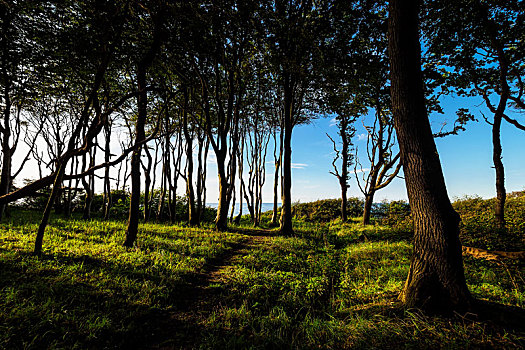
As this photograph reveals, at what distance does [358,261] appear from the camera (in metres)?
5.73

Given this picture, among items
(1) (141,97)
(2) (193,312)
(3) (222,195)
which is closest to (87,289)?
(2) (193,312)

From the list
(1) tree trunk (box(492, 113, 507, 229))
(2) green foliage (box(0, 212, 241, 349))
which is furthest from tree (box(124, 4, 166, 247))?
(1) tree trunk (box(492, 113, 507, 229))

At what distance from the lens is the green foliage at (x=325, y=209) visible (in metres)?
18.7

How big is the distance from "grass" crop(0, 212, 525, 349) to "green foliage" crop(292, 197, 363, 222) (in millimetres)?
12775

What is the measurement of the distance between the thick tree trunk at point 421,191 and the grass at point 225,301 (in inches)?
12.5

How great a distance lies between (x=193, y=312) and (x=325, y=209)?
1806 centimetres

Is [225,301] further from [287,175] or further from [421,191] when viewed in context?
[287,175]

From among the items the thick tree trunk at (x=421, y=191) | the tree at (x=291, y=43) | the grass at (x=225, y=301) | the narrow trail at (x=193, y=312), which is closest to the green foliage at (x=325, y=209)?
the tree at (x=291, y=43)

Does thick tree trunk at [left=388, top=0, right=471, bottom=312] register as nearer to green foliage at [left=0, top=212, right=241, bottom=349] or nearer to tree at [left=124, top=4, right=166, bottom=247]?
green foliage at [left=0, top=212, right=241, bottom=349]

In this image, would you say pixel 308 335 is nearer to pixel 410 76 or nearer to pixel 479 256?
pixel 410 76

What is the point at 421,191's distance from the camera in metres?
2.86

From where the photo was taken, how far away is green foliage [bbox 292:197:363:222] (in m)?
18.7

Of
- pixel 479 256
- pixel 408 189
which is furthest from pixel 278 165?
pixel 408 189

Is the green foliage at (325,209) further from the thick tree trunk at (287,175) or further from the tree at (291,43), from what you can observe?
the tree at (291,43)
